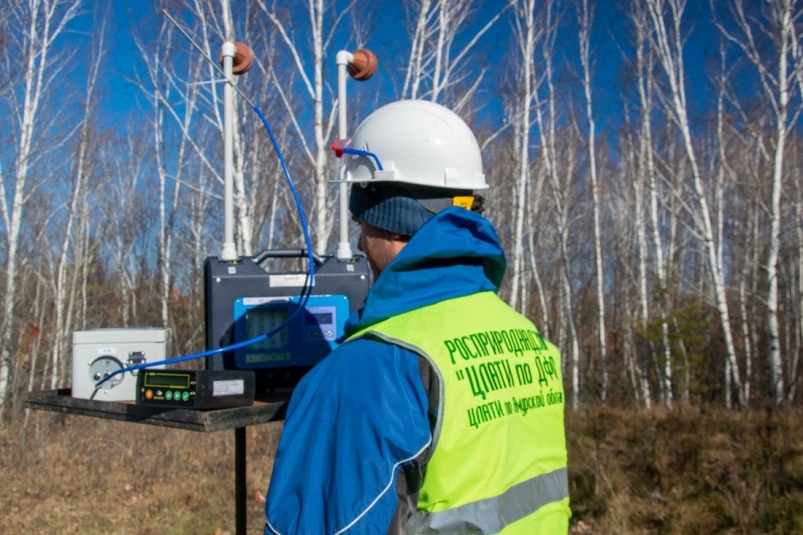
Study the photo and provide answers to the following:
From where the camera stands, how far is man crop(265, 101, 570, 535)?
132 centimetres

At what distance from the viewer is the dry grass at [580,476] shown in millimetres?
6832

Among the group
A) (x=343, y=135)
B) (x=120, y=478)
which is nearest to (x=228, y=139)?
(x=343, y=135)

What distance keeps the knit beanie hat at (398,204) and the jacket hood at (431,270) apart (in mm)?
134

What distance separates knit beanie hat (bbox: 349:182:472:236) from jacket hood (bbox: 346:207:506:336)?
134mm

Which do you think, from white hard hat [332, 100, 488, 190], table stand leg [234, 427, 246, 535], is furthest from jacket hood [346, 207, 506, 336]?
table stand leg [234, 427, 246, 535]

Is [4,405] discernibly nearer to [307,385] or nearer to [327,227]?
[327,227]

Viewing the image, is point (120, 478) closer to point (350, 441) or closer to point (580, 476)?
point (580, 476)

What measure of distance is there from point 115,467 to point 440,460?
9456mm

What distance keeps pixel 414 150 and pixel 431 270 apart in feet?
1.31

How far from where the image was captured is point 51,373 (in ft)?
46.1

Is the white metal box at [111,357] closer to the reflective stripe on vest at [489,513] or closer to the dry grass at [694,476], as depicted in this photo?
the reflective stripe on vest at [489,513]

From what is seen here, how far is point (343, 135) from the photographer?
8.45 feet

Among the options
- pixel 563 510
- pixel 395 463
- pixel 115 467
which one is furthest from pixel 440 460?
pixel 115 467

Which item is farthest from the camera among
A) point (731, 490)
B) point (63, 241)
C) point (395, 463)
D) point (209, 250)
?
point (209, 250)
